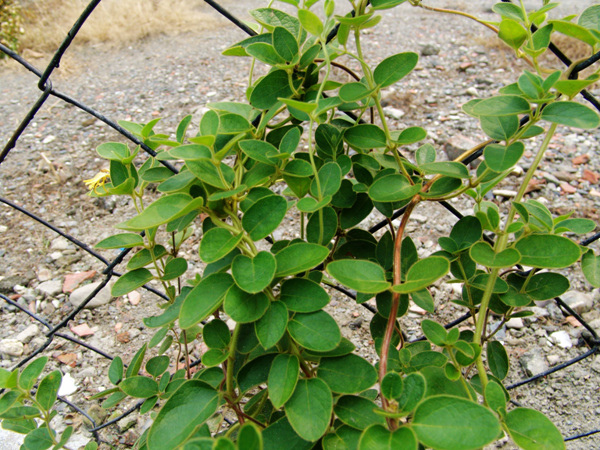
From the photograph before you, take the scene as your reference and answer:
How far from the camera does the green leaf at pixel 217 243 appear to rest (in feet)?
1.73

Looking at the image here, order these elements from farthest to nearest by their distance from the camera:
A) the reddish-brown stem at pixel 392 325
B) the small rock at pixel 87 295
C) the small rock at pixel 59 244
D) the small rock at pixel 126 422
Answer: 1. the small rock at pixel 59 244
2. the small rock at pixel 87 295
3. the small rock at pixel 126 422
4. the reddish-brown stem at pixel 392 325

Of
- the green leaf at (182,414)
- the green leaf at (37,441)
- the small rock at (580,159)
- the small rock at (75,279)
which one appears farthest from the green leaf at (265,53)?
the small rock at (580,159)

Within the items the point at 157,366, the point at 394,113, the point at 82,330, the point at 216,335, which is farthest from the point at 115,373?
the point at 394,113

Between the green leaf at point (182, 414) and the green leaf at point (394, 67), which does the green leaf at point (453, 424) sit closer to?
the green leaf at point (182, 414)

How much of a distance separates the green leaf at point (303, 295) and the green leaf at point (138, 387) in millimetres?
343

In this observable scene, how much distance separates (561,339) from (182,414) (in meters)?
1.28

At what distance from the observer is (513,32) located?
25.1 inches

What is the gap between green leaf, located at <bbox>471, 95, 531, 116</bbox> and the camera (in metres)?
0.56

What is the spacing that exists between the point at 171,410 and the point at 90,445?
0.40 meters

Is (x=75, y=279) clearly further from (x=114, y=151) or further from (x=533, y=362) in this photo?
(x=533, y=362)

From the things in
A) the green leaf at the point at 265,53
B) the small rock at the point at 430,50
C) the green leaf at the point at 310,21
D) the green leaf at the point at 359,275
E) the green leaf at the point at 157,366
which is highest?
the green leaf at the point at 310,21

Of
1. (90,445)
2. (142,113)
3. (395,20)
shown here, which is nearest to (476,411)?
(90,445)

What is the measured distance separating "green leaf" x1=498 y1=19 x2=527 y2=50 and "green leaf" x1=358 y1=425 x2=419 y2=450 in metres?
0.53

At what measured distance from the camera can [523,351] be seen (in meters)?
1.40
